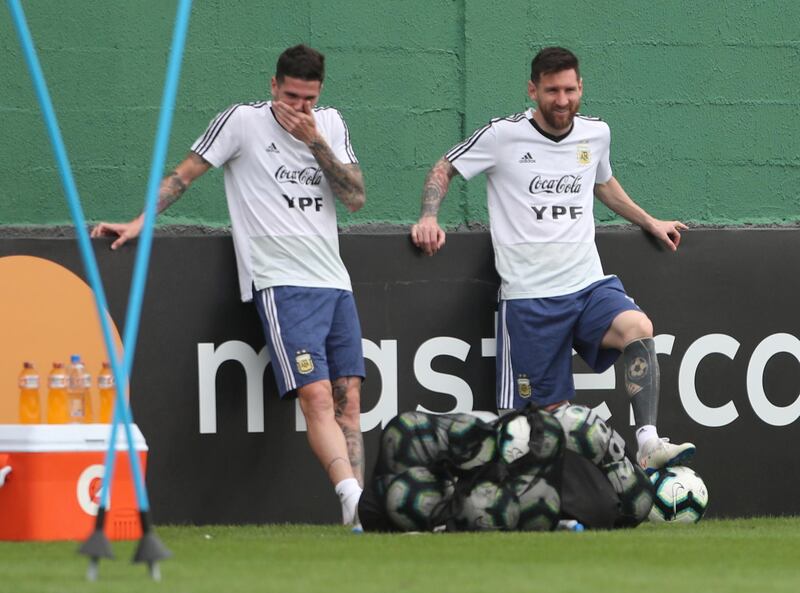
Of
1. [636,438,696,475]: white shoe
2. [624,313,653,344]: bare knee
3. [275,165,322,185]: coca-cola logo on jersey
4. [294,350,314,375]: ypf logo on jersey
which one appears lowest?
[636,438,696,475]: white shoe

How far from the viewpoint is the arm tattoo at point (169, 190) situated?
24.2ft

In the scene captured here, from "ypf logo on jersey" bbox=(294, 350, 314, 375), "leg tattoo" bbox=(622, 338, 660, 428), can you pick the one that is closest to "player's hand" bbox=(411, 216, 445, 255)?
"ypf logo on jersey" bbox=(294, 350, 314, 375)

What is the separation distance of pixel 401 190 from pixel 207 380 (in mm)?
1562

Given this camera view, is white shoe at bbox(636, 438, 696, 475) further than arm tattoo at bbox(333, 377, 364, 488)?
No

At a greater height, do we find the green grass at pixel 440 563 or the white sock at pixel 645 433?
the white sock at pixel 645 433

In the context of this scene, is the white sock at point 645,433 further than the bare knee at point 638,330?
No

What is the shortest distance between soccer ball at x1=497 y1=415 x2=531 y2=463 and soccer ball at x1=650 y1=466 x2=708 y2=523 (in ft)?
3.20

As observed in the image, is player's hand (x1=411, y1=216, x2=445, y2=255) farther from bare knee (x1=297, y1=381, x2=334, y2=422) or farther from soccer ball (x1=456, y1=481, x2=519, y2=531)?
soccer ball (x1=456, y1=481, x2=519, y2=531)

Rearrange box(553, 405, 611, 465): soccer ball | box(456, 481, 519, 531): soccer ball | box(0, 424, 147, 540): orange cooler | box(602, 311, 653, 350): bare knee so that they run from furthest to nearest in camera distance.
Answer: box(602, 311, 653, 350): bare knee
box(553, 405, 611, 465): soccer ball
box(0, 424, 147, 540): orange cooler
box(456, 481, 519, 531): soccer ball

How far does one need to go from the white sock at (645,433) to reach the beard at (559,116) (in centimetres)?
138

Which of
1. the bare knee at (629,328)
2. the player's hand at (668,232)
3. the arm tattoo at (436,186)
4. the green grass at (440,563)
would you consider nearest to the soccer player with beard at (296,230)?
the arm tattoo at (436,186)

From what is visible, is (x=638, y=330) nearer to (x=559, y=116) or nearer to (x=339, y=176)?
(x=559, y=116)

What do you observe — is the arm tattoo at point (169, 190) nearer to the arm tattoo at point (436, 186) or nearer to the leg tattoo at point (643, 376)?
the arm tattoo at point (436, 186)

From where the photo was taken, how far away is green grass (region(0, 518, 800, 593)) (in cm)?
473
